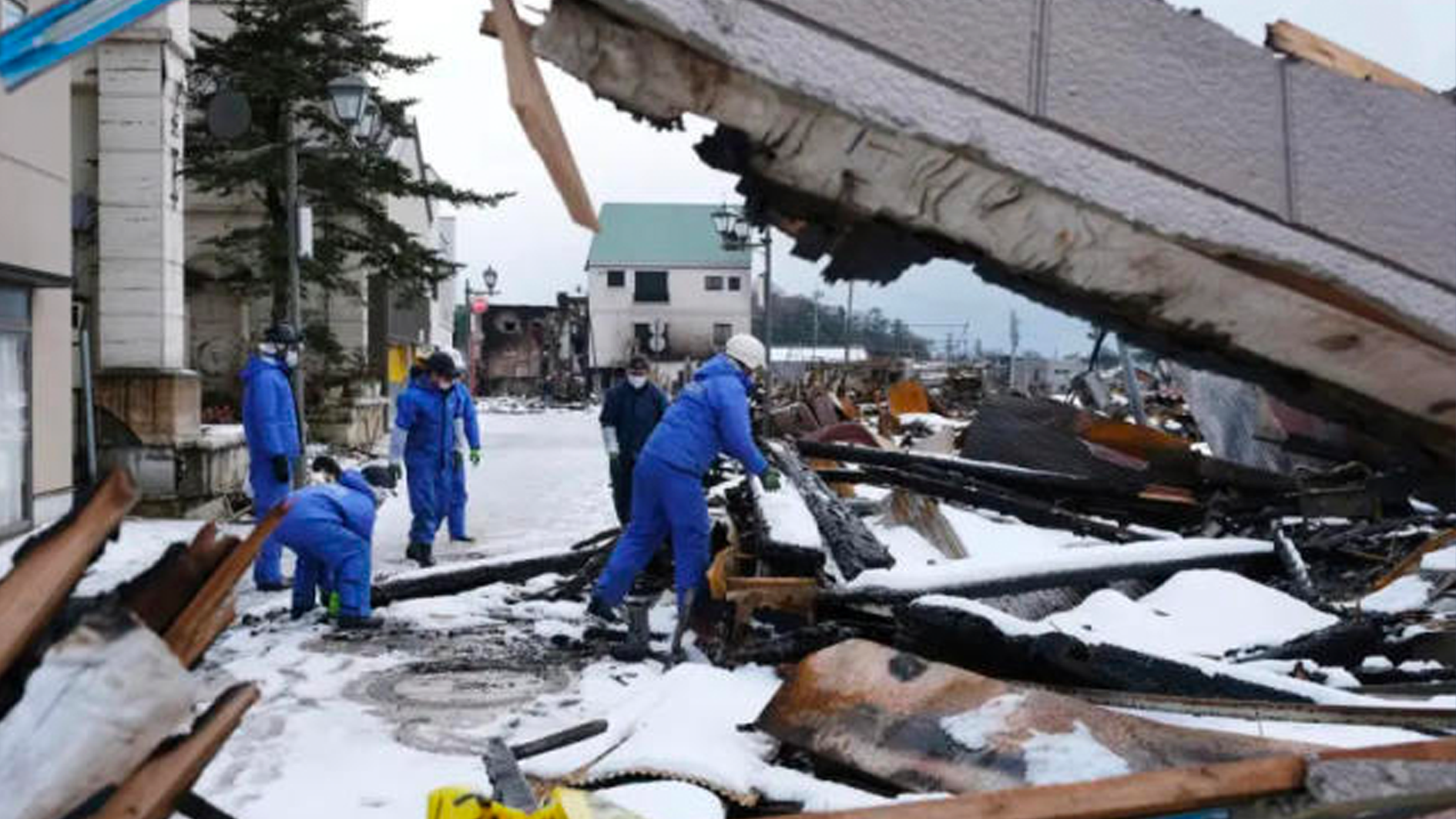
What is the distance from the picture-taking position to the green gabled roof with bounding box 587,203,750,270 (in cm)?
5681

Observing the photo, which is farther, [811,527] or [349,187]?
[349,187]

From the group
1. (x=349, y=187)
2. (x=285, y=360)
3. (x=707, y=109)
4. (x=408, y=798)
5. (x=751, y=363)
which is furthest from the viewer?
(x=349, y=187)

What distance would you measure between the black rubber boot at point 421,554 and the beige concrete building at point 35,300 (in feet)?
11.2

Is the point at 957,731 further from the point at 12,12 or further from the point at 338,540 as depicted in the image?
the point at 12,12

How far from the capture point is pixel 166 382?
482 inches

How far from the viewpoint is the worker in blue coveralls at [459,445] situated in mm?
9859

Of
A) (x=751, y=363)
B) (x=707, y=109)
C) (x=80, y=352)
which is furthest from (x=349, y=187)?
(x=707, y=109)

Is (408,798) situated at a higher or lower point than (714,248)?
lower

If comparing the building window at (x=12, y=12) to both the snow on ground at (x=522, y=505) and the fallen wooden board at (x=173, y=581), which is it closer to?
the snow on ground at (x=522, y=505)

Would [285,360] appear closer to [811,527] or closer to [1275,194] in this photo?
[811,527]

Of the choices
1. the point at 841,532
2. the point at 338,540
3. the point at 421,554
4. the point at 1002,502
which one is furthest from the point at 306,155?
the point at 841,532

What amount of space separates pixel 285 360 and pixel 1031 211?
6.51 m

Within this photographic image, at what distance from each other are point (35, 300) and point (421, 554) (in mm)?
4363

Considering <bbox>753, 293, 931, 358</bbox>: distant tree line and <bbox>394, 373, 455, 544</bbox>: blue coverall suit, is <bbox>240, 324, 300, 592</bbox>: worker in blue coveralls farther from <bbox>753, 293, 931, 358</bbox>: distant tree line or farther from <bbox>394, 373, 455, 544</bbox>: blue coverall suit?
<bbox>753, 293, 931, 358</bbox>: distant tree line
